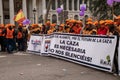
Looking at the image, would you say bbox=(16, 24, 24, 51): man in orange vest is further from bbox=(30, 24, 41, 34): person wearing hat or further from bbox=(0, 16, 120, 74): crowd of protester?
bbox=(30, 24, 41, 34): person wearing hat

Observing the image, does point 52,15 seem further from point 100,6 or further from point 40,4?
point 100,6

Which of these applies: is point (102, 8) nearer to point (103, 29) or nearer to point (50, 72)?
point (103, 29)

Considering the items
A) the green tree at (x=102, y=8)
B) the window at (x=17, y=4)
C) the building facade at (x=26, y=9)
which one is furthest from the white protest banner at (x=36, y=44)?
the window at (x=17, y=4)

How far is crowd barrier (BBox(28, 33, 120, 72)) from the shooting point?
11.8 metres

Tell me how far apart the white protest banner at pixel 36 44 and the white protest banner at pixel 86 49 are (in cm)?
188

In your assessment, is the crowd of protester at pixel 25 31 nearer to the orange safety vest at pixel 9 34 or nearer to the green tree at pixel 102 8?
the orange safety vest at pixel 9 34

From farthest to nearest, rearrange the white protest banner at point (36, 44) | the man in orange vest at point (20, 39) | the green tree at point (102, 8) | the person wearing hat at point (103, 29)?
the green tree at point (102, 8) → the man in orange vest at point (20, 39) → the white protest banner at point (36, 44) → the person wearing hat at point (103, 29)

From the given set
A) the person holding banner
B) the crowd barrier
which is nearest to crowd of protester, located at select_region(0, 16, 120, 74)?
the crowd barrier

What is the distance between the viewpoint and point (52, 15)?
93.4 meters

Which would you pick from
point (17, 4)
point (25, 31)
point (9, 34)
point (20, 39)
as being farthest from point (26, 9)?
point (9, 34)

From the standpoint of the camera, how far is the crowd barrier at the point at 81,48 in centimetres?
1180

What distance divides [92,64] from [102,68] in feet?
2.27

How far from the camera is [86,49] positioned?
43.4 ft

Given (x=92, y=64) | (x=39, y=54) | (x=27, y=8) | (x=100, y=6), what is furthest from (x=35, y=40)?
(x=27, y=8)
